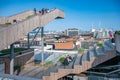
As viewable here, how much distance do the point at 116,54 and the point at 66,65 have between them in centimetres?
356

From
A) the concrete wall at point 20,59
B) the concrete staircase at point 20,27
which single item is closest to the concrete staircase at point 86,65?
the concrete staircase at point 20,27

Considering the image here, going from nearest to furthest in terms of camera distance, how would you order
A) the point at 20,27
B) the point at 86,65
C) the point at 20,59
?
the point at 20,27
the point at 86,65
the point at 20,59

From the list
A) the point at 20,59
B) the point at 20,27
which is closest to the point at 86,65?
the point at 20,27

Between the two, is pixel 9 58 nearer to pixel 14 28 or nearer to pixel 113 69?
pixel 14 28

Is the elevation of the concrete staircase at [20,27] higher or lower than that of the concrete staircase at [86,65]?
higher

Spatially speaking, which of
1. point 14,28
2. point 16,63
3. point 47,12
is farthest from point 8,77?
point 16,63

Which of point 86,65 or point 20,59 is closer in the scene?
point 86,65

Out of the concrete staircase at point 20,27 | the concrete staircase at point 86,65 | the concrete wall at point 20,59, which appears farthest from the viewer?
the concrete wall at point 20,59

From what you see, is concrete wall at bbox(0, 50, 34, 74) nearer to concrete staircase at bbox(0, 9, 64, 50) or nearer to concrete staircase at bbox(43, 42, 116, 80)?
concrete staircase at bbox(0, 9, 64, 50)

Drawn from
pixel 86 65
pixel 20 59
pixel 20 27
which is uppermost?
pixel 20 27

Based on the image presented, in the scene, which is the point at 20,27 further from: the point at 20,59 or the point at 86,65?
the point at 20,59

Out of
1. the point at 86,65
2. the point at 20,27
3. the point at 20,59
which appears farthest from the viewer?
the point at 20,59

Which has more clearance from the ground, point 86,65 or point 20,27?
point 20,27

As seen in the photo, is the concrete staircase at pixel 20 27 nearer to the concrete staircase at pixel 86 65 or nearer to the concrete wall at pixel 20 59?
the concrete staircase at pixel 86 65
